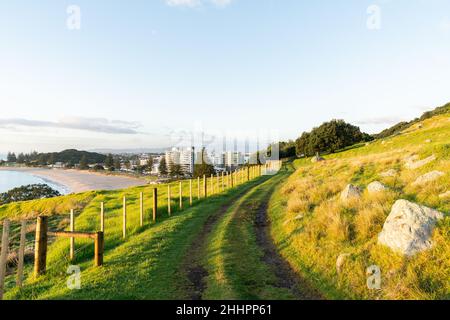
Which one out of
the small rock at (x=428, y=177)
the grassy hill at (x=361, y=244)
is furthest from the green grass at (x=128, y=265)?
the small rock at (x=428, y=177)

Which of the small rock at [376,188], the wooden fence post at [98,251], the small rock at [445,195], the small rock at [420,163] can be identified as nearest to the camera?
the wooden fence post at [98,251]

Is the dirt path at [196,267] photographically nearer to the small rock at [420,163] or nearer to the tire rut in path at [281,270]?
the tire rut in path at [281,270]

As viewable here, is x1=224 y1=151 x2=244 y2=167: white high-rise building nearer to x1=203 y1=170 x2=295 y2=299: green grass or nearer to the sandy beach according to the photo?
the sandy beach

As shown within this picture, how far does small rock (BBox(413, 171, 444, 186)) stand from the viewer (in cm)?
1280

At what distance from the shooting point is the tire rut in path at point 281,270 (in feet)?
25.6

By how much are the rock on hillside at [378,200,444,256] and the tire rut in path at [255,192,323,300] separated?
113 inches

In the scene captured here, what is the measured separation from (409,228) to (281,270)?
13.2 ft

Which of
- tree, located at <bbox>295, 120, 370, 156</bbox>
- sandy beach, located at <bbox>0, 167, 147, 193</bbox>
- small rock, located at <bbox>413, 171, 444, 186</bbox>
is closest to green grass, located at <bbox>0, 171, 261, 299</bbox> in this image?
small rock, located at <bbox>413, 171, 444, 186</bbox>

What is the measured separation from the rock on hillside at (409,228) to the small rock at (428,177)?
4474 mm

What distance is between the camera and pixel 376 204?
11.5m
